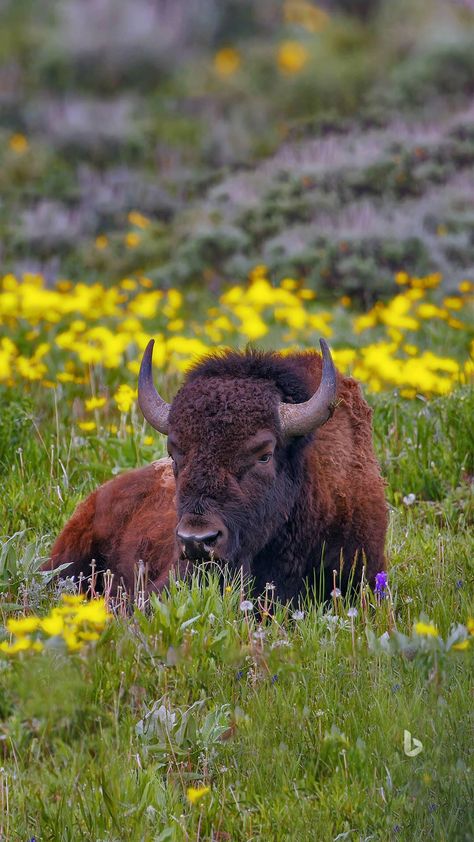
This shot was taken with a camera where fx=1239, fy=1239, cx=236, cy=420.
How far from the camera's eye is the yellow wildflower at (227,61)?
20591 mm

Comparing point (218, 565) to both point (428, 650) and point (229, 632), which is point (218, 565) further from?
point (428, 650)

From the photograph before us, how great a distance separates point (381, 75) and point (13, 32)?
22.1 ft

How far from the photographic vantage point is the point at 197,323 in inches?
507

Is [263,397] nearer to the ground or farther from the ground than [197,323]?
farther from the ground

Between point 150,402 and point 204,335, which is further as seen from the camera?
point 204,335

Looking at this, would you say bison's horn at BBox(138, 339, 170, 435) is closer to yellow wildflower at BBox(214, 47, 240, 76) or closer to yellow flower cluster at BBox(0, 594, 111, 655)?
yellow flower cluster at BBox(0, 594, 111, 655)

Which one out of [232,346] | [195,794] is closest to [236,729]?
[195,794]

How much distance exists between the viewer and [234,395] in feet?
19.3

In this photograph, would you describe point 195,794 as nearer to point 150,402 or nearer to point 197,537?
point 197,537

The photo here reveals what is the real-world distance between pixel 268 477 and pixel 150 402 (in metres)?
0.79

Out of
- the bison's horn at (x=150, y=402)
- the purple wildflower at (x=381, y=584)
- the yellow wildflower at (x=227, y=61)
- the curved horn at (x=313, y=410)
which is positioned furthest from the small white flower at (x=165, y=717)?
the yellow wildflower at (x=227, y=61)

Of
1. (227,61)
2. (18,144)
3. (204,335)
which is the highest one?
(227,61)

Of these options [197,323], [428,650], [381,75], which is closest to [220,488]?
[428,650]

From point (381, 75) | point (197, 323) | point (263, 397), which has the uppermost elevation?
point (381, 75)
